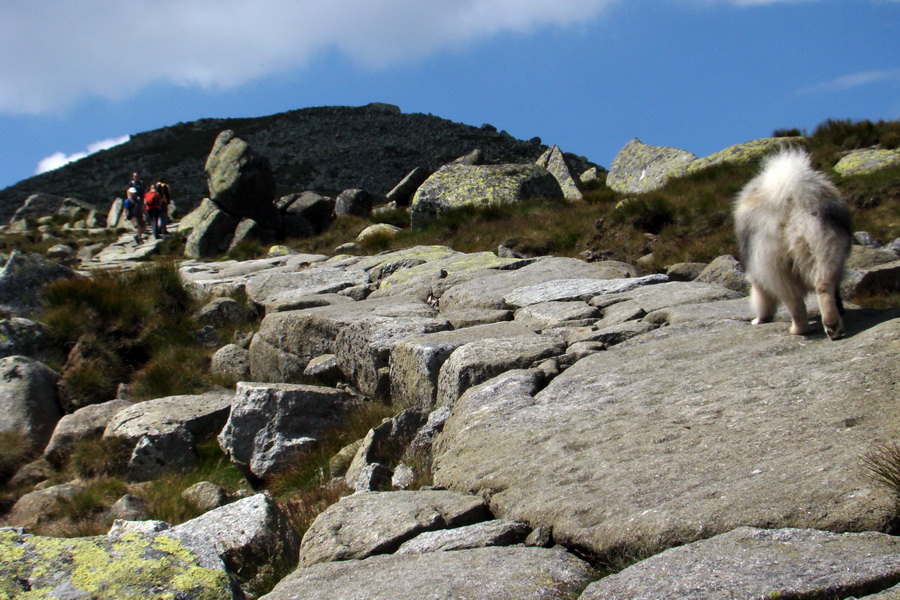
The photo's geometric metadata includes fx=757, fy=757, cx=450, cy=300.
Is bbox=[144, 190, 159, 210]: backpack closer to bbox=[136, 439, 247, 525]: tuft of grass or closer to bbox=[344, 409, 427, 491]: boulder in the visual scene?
bbox=[136, 439, 247, 525]: tuft of grass

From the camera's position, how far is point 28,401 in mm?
7969

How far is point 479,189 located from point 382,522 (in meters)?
12.6

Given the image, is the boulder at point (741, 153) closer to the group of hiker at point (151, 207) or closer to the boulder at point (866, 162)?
the boulder at point (866, 162)

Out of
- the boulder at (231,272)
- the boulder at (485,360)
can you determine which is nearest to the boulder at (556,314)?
the boulder at (485,360)

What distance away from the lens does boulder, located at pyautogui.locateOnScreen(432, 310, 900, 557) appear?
8.69 ft

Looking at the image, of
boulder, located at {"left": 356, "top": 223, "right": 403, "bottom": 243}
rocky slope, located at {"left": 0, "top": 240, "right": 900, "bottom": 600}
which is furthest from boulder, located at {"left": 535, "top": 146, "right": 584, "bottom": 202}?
rocky slope, located at {"left": 0, "top": 240, "right": 900, "bottom": 600}

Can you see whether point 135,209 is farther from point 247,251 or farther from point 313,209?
point 247,251

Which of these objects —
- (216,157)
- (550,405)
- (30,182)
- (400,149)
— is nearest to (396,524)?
(550,405)

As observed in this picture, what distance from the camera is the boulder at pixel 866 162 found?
1250 cm

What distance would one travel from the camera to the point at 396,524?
3.33 m

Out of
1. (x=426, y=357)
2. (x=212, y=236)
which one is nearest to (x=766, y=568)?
(x=426, y=357)

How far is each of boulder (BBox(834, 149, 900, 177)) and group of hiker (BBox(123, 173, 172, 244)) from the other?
18.0m

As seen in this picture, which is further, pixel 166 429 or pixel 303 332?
pixel 303 332

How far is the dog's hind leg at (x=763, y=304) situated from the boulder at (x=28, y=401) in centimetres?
687
